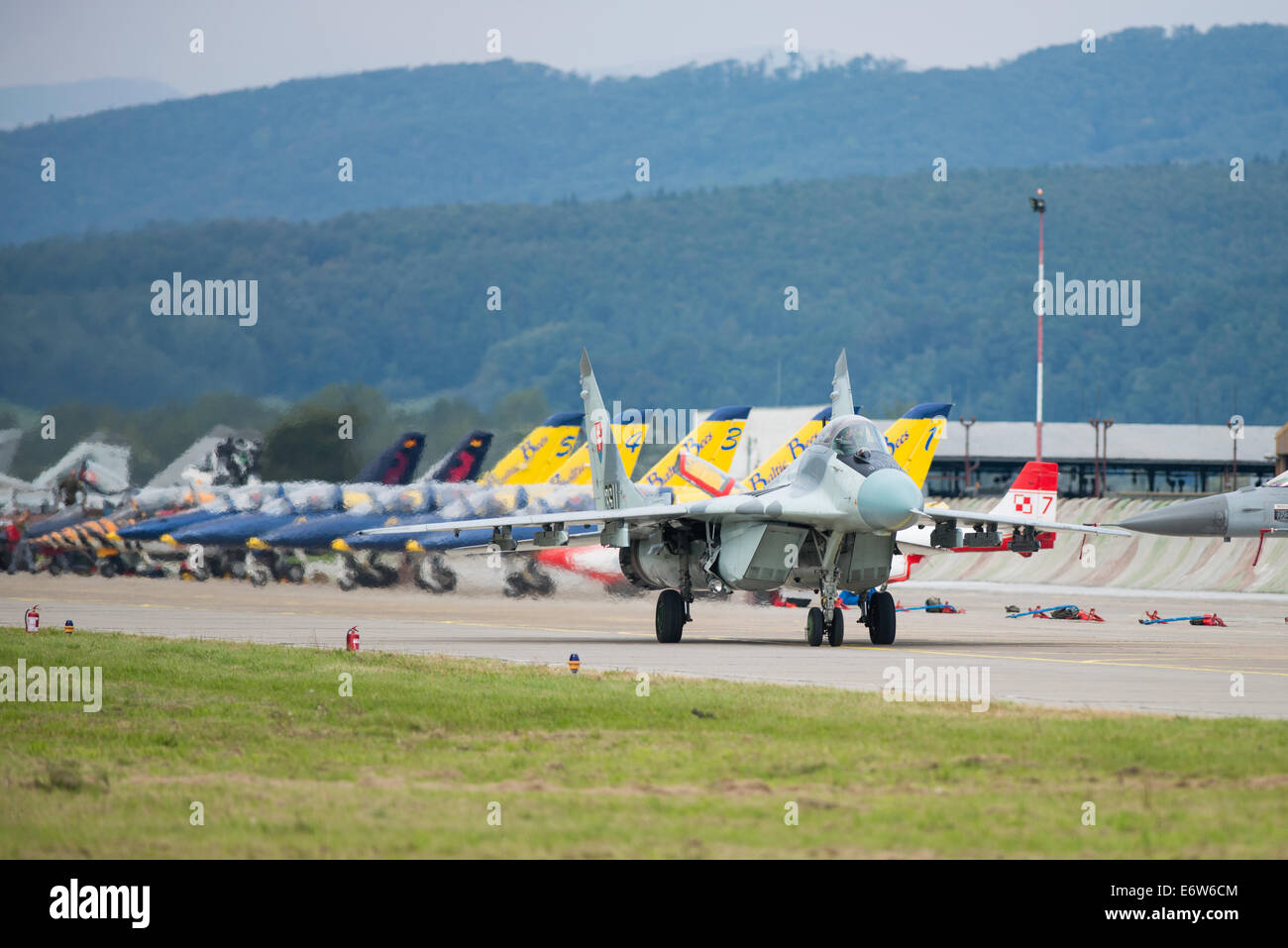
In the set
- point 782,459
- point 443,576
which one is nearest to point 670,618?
point 782,459

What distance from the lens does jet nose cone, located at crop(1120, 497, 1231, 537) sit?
89.1 feet

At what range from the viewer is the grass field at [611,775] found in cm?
895

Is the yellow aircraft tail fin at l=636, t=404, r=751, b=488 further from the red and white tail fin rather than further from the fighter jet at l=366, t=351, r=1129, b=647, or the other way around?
the fighter jet at l=366, t=351, r=1129, b=647

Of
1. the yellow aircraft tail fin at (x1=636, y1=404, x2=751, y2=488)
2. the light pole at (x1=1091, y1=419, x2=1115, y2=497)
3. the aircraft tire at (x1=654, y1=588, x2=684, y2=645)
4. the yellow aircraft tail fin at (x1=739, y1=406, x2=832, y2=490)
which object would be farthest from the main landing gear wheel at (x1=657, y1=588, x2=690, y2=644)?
the light pole at (x1=1091, y1=419, x2=1115, y2=497)

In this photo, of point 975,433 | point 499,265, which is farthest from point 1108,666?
point 499,265

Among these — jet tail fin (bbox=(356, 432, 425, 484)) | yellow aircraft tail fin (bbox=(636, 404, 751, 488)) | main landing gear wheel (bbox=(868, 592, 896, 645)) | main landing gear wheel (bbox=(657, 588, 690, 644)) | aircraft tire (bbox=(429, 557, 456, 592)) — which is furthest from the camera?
jet tail fin (bbox=(356, 432, 425, 484))

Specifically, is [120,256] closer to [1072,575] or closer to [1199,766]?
[1072,575]

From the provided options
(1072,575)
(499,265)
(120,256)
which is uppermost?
(499,265)

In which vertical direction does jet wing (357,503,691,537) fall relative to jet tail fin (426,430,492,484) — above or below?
below

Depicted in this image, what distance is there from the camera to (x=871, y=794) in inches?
411

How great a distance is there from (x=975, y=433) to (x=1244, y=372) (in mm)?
87887

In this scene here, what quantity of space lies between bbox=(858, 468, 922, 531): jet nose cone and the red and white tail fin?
49.7ft
